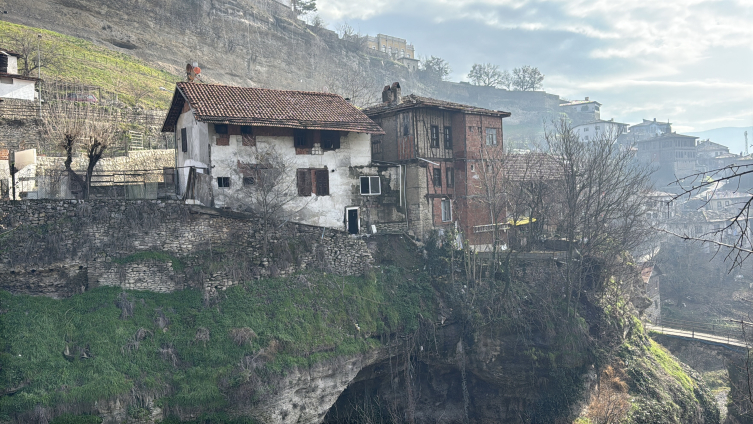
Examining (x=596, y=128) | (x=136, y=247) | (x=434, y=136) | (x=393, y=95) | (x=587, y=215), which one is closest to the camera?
(x=136, y=247)

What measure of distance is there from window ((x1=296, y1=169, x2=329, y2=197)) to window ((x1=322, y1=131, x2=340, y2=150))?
4.55 ft

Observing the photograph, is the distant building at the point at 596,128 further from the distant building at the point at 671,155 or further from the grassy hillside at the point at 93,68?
the grassy hillside at the point at 93,68

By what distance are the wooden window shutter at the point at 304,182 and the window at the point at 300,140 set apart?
1.35 m

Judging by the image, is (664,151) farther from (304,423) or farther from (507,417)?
(304,423)

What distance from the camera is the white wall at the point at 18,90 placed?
3294cm

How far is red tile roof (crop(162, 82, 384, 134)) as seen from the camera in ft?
85.9

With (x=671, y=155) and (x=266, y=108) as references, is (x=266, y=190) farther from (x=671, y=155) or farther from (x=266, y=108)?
(x=671, y=155)

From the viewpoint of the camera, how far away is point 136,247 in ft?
76.4

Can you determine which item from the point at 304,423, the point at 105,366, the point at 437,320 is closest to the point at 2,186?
the point at 105,366

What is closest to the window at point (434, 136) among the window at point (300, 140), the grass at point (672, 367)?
the window at point (300, 140)

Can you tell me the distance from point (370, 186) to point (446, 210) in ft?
19.0

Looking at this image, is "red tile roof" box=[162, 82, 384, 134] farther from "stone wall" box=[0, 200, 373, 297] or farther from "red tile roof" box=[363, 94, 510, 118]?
"stone wall" box=[0, 200, 373, 297]

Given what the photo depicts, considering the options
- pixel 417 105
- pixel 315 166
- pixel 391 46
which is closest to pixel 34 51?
pixel 315 166

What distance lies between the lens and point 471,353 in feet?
87.8
